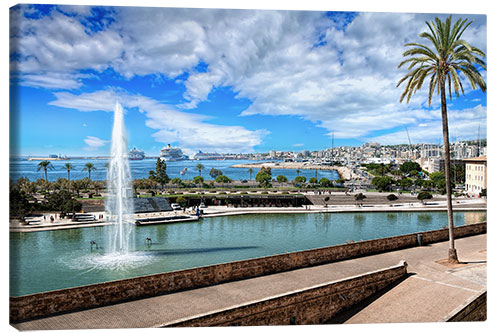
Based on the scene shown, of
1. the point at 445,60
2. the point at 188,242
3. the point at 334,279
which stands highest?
the point at 445,60

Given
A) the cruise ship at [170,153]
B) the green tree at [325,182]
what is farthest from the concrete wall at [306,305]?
the cruise ship at [170,153]

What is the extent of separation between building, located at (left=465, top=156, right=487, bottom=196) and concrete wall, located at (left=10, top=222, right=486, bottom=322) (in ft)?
51.2

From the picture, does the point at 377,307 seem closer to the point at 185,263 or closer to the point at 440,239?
the point at 440,239

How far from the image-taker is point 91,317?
7.49m

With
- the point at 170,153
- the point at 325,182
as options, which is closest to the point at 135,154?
the point at 170,153

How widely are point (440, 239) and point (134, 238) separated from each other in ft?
49.7

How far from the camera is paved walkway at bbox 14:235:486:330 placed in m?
7.48

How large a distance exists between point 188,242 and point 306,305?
1186cm

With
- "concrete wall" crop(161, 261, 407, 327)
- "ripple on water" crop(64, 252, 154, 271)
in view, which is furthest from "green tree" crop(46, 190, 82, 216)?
"concrete wall" crop(161, 261, 407, 327)

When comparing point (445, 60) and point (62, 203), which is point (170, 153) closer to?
point (62, 203)

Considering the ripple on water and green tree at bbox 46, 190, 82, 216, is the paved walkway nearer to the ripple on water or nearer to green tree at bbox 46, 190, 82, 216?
the ripple on water

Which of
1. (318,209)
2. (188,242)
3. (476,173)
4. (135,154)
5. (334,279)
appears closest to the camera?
(334,279)

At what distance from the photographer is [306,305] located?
855cm

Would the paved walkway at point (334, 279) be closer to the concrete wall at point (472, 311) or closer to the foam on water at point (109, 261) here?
the concrete wall at point (472, 311)
